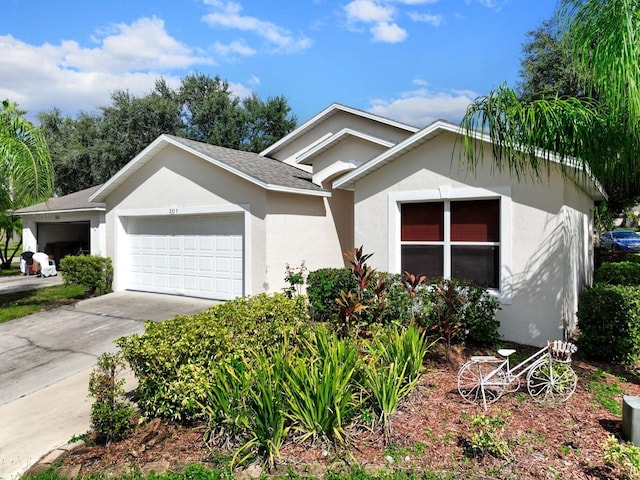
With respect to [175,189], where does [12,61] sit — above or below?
above

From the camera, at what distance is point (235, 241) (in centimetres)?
1212

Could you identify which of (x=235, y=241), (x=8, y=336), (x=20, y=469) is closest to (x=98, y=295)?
(x=8, y=336)

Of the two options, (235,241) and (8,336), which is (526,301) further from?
(8,336)

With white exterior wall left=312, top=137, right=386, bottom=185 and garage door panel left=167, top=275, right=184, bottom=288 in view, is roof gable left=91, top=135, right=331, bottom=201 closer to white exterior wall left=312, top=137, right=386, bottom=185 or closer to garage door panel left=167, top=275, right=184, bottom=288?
white exterior wall left=312, top=137, right=386, bottom=185

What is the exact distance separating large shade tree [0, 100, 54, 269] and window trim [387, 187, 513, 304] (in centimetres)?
946

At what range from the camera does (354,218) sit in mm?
10383

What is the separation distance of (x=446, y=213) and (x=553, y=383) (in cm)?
434

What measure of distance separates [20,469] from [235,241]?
8162 millimetres

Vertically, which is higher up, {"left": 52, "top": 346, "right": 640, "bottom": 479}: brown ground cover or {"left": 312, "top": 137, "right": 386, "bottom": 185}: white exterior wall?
{"left": 312, "top": 137, "right": 386, "bottom": 185}: white exterior wall

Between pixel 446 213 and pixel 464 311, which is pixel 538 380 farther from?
pixel 446 213

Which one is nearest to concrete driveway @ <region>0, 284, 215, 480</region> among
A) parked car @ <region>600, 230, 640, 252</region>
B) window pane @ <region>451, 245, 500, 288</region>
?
window pane @ <region>451, 245, 500, 288</region>

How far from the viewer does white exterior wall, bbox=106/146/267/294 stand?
11.4 m

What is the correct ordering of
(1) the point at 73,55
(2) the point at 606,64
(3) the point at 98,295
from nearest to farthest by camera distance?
1. (2) the point at 606,64
2. (3) the point at 98,295
3. (1) the point at 73,55

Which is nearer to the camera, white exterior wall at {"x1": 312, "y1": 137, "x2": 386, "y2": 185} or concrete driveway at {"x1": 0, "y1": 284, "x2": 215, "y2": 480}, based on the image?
concrete driveway at {"x1": 0, "y1": 284, "x2": 215, "y2": 480}
